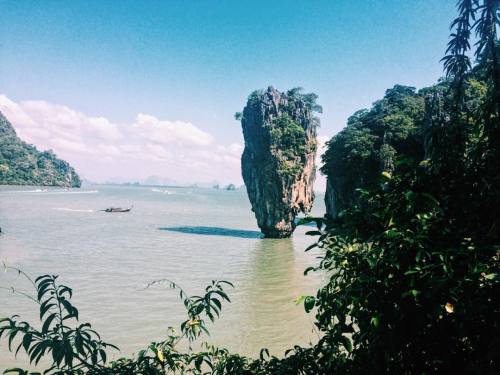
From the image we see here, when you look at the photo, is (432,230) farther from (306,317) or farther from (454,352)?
(306,317)

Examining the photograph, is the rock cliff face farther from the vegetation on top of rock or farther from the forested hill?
the forested hill

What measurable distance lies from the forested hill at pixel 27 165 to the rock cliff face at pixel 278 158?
128925 mm

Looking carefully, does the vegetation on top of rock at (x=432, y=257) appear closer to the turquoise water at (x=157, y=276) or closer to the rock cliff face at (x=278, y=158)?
the turquoise water at (x=157, y=276)

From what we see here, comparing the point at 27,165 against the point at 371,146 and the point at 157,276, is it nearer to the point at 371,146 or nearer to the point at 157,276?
the point at 157,276

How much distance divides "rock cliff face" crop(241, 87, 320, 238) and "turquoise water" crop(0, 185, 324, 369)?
10.4 ft

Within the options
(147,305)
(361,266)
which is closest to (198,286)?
(147,305)

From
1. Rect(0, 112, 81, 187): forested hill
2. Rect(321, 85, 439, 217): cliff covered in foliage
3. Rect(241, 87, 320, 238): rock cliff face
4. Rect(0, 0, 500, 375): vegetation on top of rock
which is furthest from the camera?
Rect(0, 112, 81, 187): forested hill

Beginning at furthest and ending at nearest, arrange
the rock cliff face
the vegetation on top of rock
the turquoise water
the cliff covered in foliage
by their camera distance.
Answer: the rock cliff face → the cliff covered in foliage → the turquoise water → the vegetation on top of rock

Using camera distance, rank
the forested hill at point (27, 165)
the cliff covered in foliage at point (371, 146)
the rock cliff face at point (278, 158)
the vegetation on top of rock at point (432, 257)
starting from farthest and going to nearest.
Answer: the forested hill at point (27, 165) → the rock cliff face at point (278, 158) → the cliff covered in foliage at point (371, 146) → the vegetation on top of rock at point (432, 257)

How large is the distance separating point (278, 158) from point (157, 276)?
21.7 m

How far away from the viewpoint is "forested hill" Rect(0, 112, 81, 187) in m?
133

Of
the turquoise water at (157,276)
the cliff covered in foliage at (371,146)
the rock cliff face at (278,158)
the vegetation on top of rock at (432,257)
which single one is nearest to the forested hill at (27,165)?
the turquoise water at (157,276)

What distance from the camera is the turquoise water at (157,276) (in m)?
11.9

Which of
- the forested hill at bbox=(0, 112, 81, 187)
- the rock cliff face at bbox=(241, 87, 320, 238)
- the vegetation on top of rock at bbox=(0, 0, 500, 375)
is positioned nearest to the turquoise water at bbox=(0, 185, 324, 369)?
the rock cliff face at bbox=(241, 87, 320, 238)
